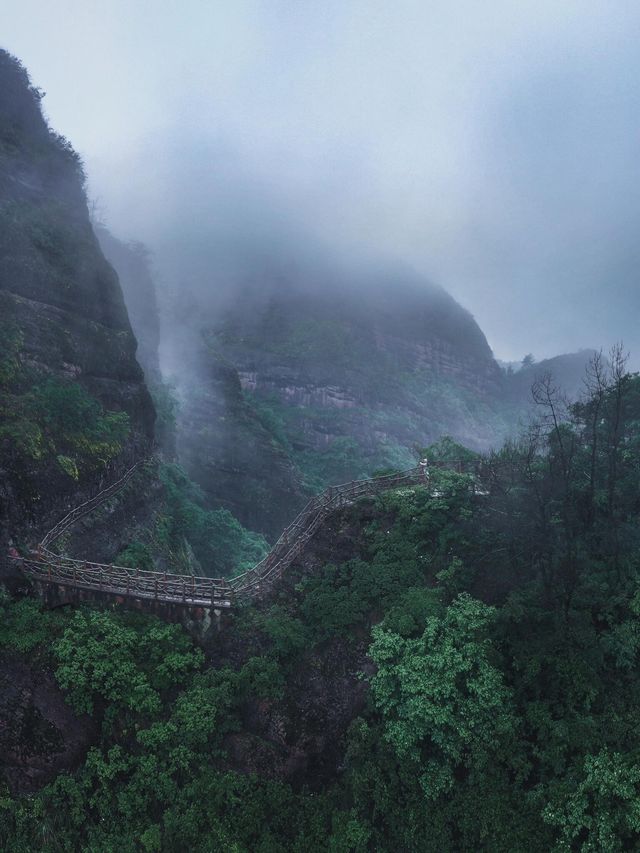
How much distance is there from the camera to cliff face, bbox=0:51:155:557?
19.2 m

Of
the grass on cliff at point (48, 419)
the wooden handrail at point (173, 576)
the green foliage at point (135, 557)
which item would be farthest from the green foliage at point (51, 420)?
the green foliage at point (135, 557)

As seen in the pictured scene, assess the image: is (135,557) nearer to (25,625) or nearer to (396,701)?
(25,625)

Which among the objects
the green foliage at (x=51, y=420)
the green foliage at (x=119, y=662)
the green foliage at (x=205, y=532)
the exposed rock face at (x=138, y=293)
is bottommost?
the green foliage at (x=119, y=662)

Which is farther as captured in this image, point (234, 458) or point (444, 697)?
point (234, 458)

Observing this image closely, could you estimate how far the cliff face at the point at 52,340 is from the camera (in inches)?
755

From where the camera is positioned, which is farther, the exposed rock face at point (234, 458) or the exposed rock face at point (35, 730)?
the exposed rock face at point (234, 458)

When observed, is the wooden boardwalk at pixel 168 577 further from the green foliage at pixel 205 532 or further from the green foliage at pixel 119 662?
the green foliage at pixel 205 532

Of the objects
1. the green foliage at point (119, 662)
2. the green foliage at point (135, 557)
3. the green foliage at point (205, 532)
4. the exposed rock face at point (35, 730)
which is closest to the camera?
the exposed rock face at point (35, 730)

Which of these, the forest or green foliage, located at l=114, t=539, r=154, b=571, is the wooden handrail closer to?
the forest

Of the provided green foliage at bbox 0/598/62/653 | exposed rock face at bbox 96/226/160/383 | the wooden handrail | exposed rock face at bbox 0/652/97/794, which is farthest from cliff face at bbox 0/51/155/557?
exposed rock face at bbox 96/226/160/383

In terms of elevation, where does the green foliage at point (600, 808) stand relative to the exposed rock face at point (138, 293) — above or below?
below

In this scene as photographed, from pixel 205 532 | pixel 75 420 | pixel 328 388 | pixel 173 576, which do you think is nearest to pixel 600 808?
pixel 173 576

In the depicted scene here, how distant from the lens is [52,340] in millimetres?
23875

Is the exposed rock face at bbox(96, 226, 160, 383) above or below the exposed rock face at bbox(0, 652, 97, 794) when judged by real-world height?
above
